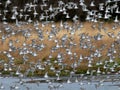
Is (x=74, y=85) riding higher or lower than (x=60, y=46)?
higher

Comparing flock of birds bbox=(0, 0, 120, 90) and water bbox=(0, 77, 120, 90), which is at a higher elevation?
water bbox=(0, 77, 120, 90)

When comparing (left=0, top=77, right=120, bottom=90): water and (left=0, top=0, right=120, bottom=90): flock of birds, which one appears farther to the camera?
(left=0, top=0, right=120, bottom=90): flock of birds

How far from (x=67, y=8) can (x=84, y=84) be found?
26.2m

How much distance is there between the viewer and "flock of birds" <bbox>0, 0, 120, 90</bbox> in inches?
2194

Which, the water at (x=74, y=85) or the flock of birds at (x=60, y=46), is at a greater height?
the water at (x=74, y=85)

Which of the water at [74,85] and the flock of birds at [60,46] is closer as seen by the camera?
the water at [74,85]

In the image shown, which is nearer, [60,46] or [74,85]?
[74,85]

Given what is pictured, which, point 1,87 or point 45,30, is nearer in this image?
point 1,87

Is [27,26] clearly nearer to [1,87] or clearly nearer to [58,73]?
[58,73]

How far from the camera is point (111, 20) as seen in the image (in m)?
72.2

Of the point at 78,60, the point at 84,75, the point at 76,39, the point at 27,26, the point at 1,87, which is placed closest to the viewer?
the point at 1,87

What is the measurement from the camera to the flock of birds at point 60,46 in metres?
55.7

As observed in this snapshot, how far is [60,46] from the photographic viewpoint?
204 feet

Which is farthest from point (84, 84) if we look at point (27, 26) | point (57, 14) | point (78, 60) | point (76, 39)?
point (57, 14)
